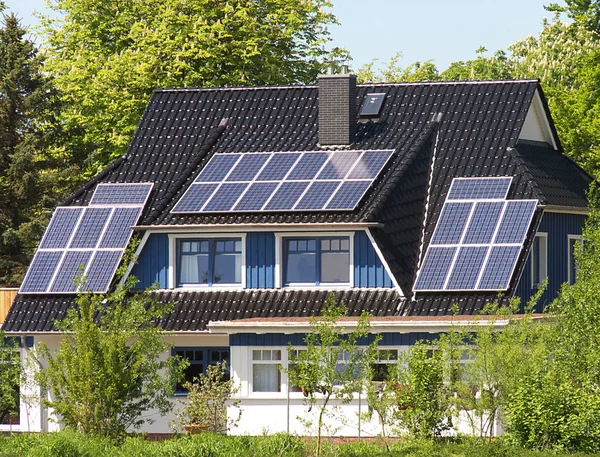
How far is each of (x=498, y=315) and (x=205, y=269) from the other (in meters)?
10.9

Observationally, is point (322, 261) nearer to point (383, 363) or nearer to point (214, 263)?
point (214, 263)

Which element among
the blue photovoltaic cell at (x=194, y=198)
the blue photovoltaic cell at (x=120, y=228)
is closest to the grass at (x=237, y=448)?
the blue photovoltaic cell at (x=194, y=198)

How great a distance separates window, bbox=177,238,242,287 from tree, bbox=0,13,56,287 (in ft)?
54.0

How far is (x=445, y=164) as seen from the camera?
46.6 meters

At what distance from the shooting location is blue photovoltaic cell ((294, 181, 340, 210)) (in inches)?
1727

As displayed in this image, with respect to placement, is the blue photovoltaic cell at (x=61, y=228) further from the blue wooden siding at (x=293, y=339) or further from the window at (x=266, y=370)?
the window at (x=266, y=370)

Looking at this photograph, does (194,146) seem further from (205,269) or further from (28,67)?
(28,67)

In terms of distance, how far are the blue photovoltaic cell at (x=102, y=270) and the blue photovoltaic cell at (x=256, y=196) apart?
395 centimetres

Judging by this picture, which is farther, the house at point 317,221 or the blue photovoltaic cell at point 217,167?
the blue photovoltaic cell at point 217,167

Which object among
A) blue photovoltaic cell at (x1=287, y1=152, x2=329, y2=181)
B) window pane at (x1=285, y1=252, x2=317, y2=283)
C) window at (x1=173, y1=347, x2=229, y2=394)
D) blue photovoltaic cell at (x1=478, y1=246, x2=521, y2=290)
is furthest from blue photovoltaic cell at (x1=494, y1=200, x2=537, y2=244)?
window at (x1=173, y1=347, x2=229, y2=394)

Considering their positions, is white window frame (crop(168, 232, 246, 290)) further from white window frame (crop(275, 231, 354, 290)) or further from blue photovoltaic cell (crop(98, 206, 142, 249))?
blue photovoltaic cell (crop(98, 206, 142, 249))

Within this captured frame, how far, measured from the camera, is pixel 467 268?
4269cm

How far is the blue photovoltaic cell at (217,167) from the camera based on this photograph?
46625 mm

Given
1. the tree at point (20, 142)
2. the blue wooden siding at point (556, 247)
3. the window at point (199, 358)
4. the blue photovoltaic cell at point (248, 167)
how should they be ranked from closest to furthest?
the window at point (199, 358) → the blue wooden siding at point (556, 247) → the blue photovoltaic cell at point (248, 167) → the tree at point (20, 142)
